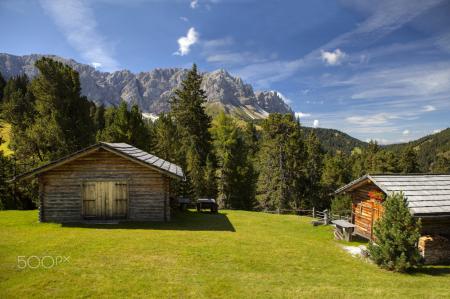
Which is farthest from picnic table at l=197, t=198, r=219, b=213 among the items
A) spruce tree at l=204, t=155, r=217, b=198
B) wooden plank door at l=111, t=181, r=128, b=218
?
spruce tree at l=204, t=155, r=217, b=198

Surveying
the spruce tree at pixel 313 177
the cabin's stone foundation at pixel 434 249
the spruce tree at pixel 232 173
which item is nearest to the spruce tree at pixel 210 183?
the spruce tree at pixel 232 173

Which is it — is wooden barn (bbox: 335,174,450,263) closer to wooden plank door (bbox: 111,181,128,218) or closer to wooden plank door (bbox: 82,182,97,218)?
wooden plank door (bbox: 111,181,128,218)

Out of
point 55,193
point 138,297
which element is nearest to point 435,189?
point 138,297

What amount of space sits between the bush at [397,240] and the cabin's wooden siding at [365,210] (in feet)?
15.6

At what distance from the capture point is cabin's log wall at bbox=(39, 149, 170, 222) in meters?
20.0

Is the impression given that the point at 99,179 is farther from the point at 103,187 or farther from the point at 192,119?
the point at 192,119

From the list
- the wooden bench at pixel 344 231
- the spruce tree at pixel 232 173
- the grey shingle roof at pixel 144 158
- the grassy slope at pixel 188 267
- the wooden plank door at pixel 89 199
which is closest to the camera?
the grassy slope at pixel 188 267

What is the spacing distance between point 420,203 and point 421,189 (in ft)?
5.83

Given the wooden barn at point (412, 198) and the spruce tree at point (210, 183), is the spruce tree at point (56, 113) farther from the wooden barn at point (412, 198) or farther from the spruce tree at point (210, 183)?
the wooden barn at point (412, 198)

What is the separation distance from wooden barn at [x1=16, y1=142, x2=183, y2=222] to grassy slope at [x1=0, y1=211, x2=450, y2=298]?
4.72 feet

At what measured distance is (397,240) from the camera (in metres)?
13.6

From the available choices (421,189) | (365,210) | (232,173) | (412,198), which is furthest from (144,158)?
(232,173)

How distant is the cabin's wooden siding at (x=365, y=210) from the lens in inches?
762

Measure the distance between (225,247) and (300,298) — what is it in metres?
6.14
